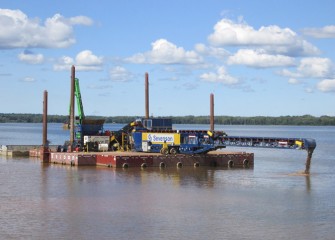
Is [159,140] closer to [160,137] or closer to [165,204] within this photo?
[160,137]

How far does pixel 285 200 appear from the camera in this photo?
43.8 m

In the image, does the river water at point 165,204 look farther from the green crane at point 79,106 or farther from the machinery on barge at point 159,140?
the green crane at point 79,106

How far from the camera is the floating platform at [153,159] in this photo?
217 ft

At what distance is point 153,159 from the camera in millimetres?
66750

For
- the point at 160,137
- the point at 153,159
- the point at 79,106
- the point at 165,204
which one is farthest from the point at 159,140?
the point at 165,204

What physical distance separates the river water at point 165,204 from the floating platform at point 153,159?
73.6 inches

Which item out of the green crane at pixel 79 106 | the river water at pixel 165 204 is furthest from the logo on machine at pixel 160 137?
the green crane at pixel 79 106

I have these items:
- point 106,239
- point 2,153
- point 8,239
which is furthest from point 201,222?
point 2,153

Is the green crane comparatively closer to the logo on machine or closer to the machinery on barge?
the machinery on barge

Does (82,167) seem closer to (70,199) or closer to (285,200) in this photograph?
(70,199)

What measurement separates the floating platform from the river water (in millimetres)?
1869

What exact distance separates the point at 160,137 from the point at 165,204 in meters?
28.4

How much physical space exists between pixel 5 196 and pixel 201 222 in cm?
1576

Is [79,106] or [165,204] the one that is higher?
[79,106]
